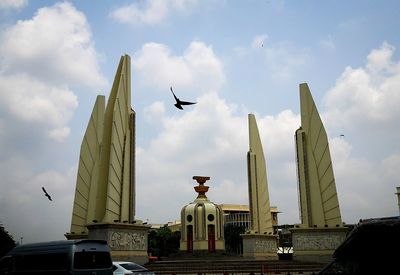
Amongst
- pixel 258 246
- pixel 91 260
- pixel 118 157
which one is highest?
pixel 118 157

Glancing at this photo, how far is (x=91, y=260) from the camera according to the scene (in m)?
10.9

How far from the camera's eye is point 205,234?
130ft

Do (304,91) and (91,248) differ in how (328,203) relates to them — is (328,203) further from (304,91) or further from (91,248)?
(91,248)

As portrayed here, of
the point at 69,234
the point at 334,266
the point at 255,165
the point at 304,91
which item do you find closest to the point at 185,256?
the point at 255,165

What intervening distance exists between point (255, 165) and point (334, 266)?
104 feet

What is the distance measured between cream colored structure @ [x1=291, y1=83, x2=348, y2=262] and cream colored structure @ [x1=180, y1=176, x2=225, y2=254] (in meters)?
13.9

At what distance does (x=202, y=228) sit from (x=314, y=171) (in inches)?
612

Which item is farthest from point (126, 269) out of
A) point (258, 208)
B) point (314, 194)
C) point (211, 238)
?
point (211, 238)

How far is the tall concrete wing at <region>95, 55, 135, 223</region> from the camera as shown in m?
21.1

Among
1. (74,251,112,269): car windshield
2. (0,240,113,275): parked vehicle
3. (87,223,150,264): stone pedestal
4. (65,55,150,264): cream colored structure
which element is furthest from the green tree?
(74,251,112,269): car windshield

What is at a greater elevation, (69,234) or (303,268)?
(69,234)

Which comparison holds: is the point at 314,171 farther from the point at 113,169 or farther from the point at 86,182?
the point at 86,182

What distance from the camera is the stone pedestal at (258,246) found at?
3212cm

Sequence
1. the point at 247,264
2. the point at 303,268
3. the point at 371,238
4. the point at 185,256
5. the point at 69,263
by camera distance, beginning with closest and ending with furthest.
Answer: the point at 371,238 < the point at 69,263 < the point at 303,268 < the point at 247,264 < the point at 185,256
